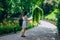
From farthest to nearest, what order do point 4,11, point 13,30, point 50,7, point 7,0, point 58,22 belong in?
point 50,7 < point 4,11 < point 7,0 < point 13,30 < point 58,22

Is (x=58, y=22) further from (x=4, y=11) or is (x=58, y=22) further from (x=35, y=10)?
(x=4, y=11)

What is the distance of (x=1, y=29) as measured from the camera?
647 inches

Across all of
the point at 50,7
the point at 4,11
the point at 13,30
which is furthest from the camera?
the point at 50,7

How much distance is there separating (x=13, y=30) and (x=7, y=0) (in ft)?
9.48

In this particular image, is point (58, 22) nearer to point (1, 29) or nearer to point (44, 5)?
point (1, 29)

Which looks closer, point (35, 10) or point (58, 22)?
point (58, 22)

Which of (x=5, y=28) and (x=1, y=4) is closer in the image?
(x=5, y=28)

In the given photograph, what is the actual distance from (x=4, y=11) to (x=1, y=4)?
145cm

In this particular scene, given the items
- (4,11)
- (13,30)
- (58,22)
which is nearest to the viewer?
(58,22)

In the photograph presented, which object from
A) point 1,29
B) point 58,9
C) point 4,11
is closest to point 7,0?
point 4,11

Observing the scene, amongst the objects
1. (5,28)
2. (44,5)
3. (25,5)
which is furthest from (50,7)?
(5,28)

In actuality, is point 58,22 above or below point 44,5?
above

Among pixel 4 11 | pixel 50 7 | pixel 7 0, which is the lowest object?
pixel 50 7

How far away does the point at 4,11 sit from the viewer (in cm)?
2075
